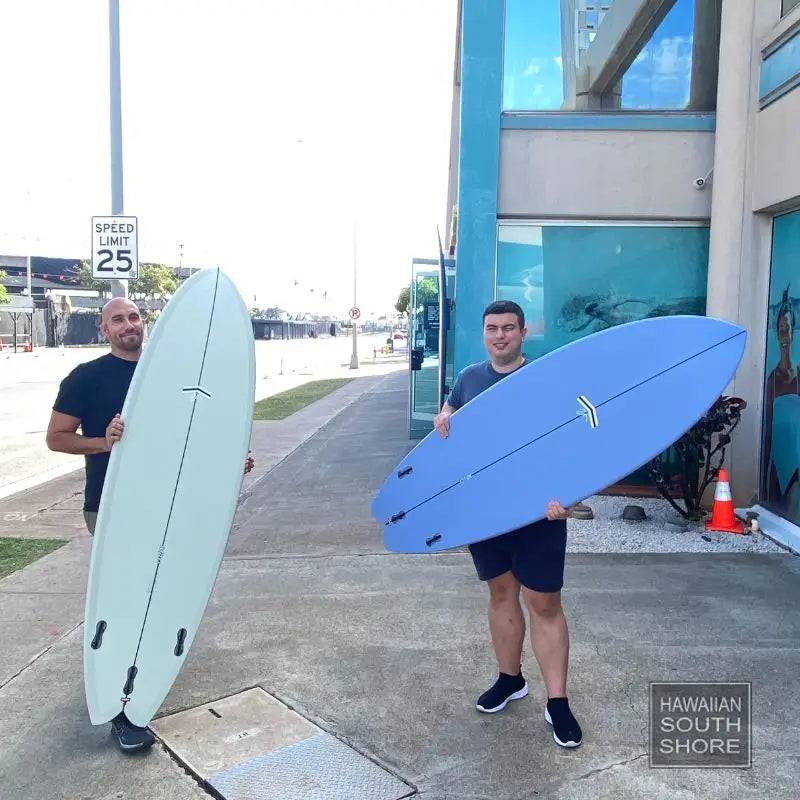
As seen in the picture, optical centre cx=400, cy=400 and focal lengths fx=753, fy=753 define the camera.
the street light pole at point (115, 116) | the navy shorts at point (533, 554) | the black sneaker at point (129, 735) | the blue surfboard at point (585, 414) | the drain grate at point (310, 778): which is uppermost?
the street light pole at point (115, 116)

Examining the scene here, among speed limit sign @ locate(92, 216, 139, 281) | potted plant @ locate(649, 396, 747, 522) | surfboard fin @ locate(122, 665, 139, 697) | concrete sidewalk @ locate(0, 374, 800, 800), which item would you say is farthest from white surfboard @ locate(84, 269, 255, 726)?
speed limit sign @ locate(92, 216, 139, 281)

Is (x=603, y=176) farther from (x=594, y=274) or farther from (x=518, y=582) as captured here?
(x=518, y=582)

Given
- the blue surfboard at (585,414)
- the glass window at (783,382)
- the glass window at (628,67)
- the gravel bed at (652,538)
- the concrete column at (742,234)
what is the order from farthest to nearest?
1. the glass window at (628,67)
2. the concrete column at (742,234)
3. the glass window at (783,382)
4. the gravel bed at (652,538)
5. the blue surfboard at (585,414)

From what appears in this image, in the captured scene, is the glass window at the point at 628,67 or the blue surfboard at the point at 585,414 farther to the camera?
the glass window at the point at 628,67

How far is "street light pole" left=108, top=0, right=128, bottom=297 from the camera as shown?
8656mm

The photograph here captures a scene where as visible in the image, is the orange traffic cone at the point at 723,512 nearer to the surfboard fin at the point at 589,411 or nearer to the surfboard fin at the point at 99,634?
the surfboard fin at the point at 589,411

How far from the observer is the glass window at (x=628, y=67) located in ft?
22.5

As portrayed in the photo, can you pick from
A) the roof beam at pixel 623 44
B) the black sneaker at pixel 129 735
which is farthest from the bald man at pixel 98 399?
the roof beam at pixel 623 44

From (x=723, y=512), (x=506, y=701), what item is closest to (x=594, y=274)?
(x=723, y=512)

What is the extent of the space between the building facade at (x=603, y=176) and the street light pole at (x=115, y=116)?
4.19 meters

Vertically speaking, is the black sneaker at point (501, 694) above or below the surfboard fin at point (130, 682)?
below

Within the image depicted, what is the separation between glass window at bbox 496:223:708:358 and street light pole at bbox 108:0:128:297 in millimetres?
4589

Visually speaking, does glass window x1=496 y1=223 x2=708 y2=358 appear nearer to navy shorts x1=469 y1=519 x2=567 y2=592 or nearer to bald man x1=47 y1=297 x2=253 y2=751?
navy shorts x1=469 y1=519 x2=567 y2=592

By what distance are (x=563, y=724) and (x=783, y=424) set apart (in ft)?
12.7
